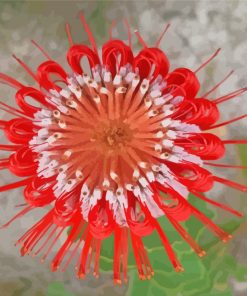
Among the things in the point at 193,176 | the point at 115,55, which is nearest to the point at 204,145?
the point at 193,176

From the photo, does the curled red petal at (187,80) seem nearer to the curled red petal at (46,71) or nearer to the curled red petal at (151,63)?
the curled red petal at (151,63)

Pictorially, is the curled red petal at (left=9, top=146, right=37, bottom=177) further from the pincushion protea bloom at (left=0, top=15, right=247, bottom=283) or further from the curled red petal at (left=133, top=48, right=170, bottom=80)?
the curled red petal at (left=133, top=48, right=170, bottom=80)

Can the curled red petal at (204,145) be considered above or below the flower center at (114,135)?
below

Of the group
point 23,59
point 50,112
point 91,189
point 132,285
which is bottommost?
point 132,285

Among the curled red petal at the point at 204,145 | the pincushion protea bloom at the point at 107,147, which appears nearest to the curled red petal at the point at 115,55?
the pincushion protea bloom at the point at 107,147

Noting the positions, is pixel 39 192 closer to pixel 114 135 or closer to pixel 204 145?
pixel 114 135

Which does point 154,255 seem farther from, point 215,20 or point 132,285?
point 215,20

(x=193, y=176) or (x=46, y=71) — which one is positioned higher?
(x=46, y=71)

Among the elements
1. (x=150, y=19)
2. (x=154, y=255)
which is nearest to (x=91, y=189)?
(x=154, y=255)
